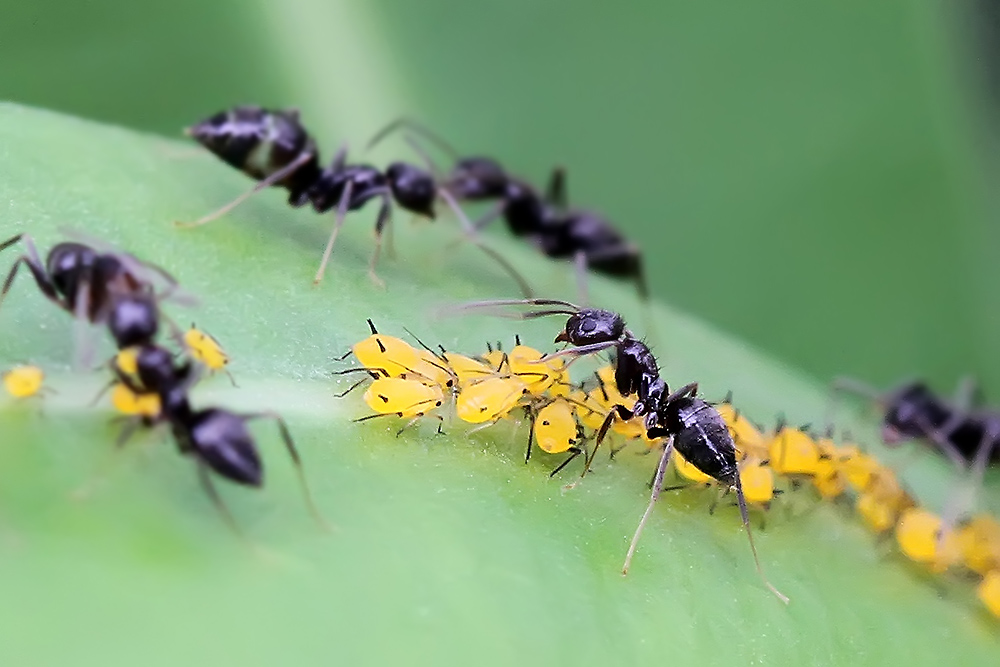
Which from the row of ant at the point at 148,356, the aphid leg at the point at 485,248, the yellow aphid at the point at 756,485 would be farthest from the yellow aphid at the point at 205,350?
the aphid leg at the point at 485,248

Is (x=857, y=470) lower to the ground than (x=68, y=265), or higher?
lower

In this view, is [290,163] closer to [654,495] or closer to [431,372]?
[431,372]

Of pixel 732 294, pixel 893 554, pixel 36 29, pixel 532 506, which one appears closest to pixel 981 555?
pixel 893 554

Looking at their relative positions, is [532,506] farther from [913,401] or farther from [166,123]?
[166,123]

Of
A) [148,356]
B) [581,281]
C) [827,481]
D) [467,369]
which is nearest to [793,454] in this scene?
[827,481]

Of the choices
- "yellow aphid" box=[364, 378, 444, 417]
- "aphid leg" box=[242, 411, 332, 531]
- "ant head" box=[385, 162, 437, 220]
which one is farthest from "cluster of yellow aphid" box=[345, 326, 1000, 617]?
"ant head" box=[385, 162, 437, 220]

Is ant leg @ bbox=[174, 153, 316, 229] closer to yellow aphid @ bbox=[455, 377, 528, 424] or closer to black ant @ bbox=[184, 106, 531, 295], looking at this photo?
black ant @ bbox=[184, 106, 531, 295]

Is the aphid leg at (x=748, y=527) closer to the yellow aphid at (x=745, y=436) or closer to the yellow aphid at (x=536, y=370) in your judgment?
the yellow aphid at (x=745, y=436)
